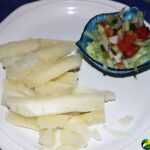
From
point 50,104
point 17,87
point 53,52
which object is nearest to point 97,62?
point 53,52

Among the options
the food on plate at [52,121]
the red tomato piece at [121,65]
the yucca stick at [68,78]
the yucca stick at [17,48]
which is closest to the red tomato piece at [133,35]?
the red tomato piece at [121,65]

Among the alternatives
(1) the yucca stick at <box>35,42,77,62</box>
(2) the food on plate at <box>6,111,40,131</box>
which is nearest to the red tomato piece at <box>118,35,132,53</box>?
(1) the yucca stick at <box>35,42,77,62</box>

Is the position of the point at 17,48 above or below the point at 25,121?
above

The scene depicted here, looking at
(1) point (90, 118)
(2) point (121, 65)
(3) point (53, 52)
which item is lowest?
(1) point (90, 118)

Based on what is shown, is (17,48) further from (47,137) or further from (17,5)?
(17,5)

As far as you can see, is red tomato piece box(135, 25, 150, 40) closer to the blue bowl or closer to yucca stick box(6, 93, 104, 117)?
the blue bowl

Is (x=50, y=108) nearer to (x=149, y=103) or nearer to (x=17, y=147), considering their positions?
(x=17, y=147)
